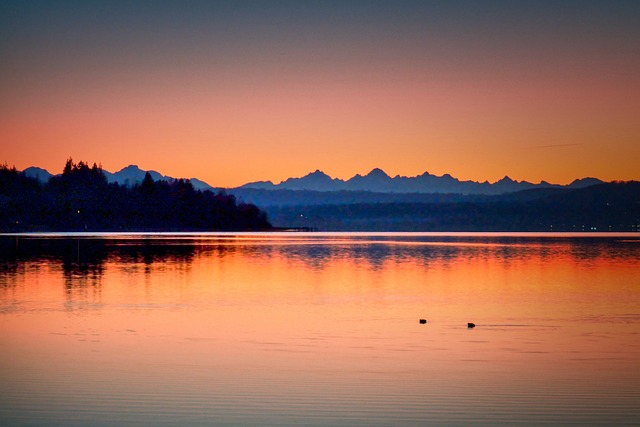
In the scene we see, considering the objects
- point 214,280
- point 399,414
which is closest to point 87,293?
point 214,280

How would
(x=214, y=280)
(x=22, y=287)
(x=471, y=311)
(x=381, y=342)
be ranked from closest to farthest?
1. (x=381, y=342)
2. (x=471, y=311)
3. (x=22, y=287)
4. (x=214, y=280)

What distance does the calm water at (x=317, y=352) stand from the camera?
17.0 metres

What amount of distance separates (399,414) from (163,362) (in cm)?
793

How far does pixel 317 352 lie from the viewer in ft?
78.5

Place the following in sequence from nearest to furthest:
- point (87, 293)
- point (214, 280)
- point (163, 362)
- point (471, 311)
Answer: point (163, 362) < point (471, 311) < point (87, 293) < point (214, 280)

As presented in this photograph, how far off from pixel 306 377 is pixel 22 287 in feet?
91.4

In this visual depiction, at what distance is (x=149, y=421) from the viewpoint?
1597 centimetres

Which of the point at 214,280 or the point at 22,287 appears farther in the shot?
the point at 214,280

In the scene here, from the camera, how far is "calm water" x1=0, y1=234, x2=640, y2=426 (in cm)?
1695

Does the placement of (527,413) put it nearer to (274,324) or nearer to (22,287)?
(274,324)

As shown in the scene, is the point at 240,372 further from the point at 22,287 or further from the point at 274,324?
the point at 22,287

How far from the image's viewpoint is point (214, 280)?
50312mm

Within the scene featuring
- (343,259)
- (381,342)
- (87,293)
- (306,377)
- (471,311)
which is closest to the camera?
(306,377)

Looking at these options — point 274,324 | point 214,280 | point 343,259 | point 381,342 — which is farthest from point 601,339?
point 343,259
